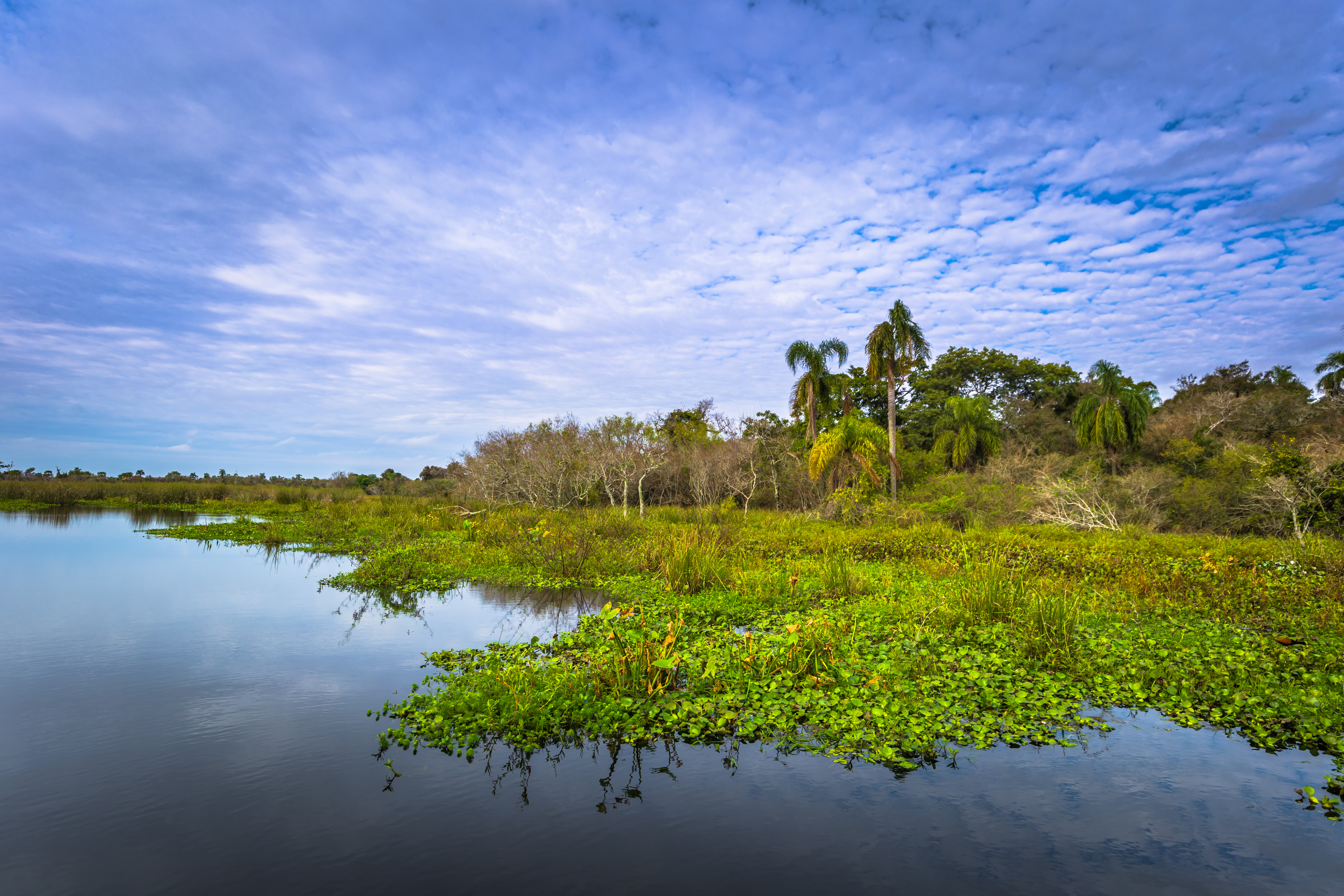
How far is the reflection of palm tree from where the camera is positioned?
29016mm

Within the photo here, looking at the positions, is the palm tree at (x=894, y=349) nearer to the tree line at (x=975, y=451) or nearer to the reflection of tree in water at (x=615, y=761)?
the tree line at (x=975, y=451)

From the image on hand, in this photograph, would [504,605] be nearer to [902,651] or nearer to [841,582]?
[841,582]

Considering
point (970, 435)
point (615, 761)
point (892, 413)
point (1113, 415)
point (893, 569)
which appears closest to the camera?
point (615, 761)

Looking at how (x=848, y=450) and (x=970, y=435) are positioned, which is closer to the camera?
(x=848, y=450)

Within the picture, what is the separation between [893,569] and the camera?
12.9 meters

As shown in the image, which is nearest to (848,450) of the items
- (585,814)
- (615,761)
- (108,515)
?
(615,761)

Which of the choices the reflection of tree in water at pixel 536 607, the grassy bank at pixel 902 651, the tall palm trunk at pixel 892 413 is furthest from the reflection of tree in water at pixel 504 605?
the tall palm trunk at pixel 892 413

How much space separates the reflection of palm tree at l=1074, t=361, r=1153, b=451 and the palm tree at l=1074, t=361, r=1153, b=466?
16 millimetres

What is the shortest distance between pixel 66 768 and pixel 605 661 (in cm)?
452

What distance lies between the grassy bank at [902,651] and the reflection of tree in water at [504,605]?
0.39 m

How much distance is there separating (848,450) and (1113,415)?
540 inches

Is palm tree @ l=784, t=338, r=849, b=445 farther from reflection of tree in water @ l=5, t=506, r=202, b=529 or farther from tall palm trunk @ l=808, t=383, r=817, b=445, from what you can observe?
reflection of tree in water @ l=5, t=506, r=202, b=529

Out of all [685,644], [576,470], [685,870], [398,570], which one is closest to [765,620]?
[685,644]

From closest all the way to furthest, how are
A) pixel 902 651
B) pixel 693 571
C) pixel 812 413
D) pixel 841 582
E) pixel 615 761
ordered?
pixel 615 761, pixel 902 651, pixel 841 582, pixel 693 571, pixel 812 413
